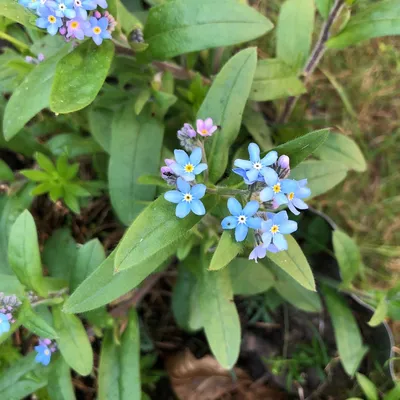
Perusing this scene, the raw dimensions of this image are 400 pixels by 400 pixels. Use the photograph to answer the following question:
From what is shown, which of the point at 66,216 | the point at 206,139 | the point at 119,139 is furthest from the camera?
the point at 66,216

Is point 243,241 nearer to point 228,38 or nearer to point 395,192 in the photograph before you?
point 228,38

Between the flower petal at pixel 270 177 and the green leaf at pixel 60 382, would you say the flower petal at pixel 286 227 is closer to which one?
the flower petal at pixel 270 177

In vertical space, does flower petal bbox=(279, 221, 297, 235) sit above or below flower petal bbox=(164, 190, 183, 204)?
below

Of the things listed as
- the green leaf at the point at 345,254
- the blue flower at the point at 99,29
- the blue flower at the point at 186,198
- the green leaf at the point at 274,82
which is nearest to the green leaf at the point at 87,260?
the blue flower at the point at 186,198

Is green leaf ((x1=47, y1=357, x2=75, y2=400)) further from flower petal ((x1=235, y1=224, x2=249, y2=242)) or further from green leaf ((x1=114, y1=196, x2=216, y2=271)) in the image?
flower petal ((x1=235, y1=224, x2=249, y2=242))

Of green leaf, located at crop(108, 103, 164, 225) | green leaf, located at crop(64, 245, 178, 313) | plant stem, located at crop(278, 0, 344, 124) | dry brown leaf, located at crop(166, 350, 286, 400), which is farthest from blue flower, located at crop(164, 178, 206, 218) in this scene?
dry brown leaf, located at crop(166, 350, 286, 400)

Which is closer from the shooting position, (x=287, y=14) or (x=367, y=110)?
(x=287, y=14)

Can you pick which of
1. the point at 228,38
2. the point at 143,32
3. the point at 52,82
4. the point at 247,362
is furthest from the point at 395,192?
the point at 52,82
